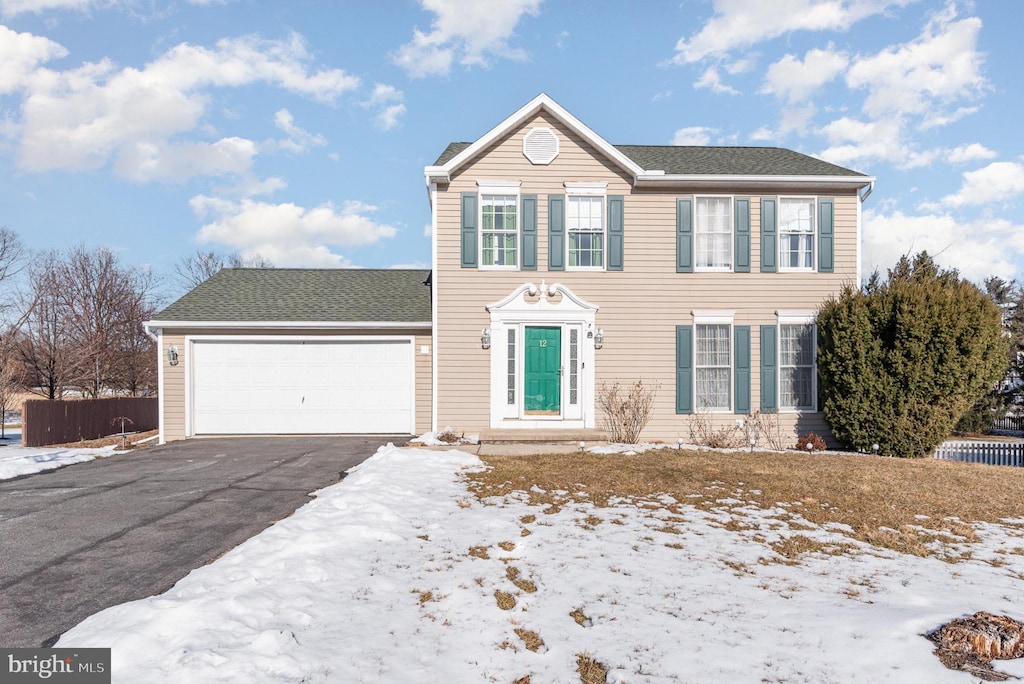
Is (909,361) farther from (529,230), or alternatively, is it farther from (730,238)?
(529,230)

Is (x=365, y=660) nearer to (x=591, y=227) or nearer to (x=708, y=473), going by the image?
(x=708, y=473)

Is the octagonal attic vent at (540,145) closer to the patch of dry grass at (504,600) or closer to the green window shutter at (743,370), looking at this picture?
the green window shutter at (743,370)

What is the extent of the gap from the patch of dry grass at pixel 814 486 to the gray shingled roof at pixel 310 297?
582 cm

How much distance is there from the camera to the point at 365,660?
10.4ft

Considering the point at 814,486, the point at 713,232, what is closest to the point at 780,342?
the point at 713,232

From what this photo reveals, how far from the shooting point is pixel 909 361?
10.5m

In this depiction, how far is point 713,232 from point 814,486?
6437mm

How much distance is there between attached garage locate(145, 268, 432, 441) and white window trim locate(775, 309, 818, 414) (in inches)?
312

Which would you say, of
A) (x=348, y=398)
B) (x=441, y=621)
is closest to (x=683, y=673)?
(x=441, y=621)

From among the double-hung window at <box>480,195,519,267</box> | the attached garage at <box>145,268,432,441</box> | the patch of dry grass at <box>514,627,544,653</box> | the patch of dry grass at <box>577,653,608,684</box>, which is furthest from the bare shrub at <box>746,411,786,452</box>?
the patch of dry grass at <box>577,653,608,684</box>

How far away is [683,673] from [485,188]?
34.6 feet

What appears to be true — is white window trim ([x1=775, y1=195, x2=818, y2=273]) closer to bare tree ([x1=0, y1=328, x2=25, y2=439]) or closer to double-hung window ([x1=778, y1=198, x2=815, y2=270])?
double-hung window ([x1=778, y1=198, x2=815, y2=270])

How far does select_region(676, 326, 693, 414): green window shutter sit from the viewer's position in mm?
12133

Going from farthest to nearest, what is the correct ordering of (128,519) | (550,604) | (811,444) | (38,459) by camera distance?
1. (811,444)
2. (38,459)
3. (128,519)
4. (550,604)
